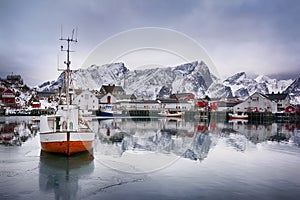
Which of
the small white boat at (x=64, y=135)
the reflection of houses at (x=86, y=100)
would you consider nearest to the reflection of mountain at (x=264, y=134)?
the small white boat at (x=64, y=135)

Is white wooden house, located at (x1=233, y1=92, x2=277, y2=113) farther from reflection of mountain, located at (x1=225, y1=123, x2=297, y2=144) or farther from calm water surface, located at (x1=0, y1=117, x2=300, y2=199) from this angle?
calm water surface, located at (x1=0, y1=117, x2=300, y2=199)

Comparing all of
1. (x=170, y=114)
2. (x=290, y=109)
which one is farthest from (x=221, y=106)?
(x=170, y=114)

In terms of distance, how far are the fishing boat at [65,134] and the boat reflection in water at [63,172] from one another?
44cm

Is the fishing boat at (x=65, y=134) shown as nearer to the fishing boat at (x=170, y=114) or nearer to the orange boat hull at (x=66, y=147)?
the orange boat hull at (x=66, y=147)

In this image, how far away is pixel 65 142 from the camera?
14.3 m

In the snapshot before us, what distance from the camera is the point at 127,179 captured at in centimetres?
1059

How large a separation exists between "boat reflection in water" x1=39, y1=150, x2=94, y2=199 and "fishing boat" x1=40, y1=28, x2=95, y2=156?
44 centimetres

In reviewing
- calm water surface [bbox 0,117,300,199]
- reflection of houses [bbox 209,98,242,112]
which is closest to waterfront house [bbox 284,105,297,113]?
reflection of houses [bbox 209,98,242,112]

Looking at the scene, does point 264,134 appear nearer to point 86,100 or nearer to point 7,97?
point 86,100

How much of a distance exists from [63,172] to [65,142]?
2718 millimetres

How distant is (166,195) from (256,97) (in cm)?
7862

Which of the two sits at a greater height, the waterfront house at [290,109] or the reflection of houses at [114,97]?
the reflection of houses at [114,97]

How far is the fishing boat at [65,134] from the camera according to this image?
1436 centimetres

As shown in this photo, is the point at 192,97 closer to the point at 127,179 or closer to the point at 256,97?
the point at 256,97
